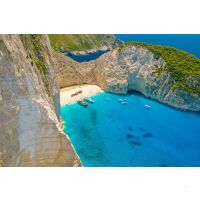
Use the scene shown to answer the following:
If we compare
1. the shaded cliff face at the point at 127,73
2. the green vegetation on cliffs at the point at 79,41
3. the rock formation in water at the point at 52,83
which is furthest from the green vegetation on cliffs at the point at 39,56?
the green vegetation on cliffs at the point at 79,41

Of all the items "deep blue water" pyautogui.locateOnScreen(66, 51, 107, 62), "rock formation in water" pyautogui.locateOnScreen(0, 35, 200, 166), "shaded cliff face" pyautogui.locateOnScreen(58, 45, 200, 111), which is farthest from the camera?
"deep blue water" pyautogui.locateOnScreen(66, 51, 107, 62)

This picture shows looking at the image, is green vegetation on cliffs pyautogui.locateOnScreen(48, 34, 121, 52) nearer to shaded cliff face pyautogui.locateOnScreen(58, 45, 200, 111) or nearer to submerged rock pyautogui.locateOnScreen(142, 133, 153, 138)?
shaded cliff face pyautogui.locateOnScreen(58, 45, 200, 111)

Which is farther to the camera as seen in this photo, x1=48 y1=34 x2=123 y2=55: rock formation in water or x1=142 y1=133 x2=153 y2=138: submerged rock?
x1=48 y1=34 x2=123 y2=55: rock formation in water

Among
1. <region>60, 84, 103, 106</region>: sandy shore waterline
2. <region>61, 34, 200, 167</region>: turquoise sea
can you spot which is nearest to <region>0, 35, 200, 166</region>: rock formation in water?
<region>60, 84, 103, 106</region>: sandy shore waterline

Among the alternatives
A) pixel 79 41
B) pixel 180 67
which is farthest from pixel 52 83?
pixel 79 41

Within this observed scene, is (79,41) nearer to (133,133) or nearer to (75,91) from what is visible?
(75,91)

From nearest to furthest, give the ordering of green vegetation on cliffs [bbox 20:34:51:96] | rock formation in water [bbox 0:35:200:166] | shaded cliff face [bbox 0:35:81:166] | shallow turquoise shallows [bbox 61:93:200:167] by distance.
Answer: shaded cliff face [bbox 0:35:81:166] < rock formation in water [bbox 0:35:200:166] < green vegetation on cliffs [bbox 20:34:51:96] < shallow turquoise shallows [bbox 61:93:200:167]

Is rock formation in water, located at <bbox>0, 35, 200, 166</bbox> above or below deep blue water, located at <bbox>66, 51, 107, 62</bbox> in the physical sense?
above
